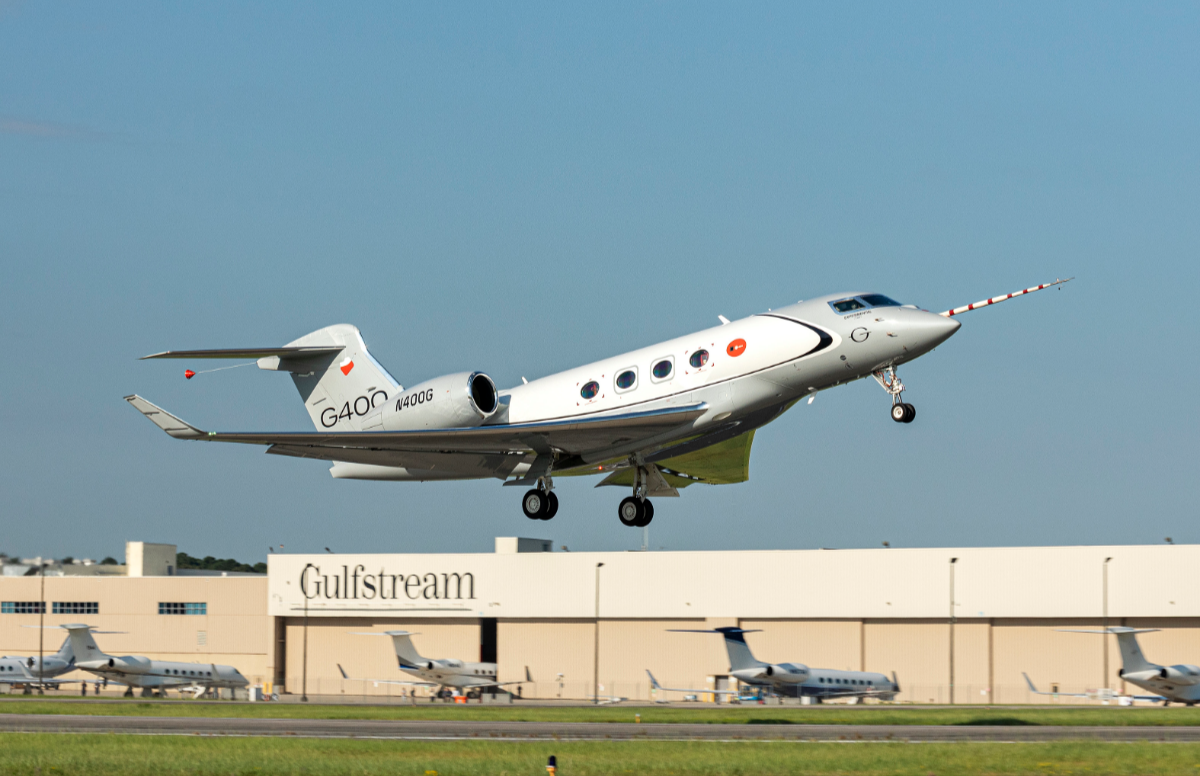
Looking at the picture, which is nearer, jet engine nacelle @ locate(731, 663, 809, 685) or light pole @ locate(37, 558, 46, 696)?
jet engine nacelle @ locate(731, 663, 809, 685)

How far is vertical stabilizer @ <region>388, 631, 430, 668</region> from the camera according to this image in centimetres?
6431

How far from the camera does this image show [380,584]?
70812 millimetres

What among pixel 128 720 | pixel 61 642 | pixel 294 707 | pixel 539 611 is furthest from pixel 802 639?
pixel 61 642

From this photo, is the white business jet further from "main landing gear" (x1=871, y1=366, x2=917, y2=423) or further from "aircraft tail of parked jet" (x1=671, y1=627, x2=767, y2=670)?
"main landing gear" (x1=871, y1=366, x2=917, y2=423)

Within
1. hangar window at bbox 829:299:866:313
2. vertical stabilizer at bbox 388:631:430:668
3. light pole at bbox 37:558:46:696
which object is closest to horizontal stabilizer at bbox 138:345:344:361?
hangar window at bbox 829:299:866:313

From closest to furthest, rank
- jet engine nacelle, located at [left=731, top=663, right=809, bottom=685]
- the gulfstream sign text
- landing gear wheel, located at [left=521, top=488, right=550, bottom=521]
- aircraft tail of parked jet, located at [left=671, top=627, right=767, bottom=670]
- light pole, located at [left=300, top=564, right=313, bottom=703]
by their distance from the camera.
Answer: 1. landing gear wheel, located at [left=521, top=488, right=550, bottom=521]
2. jet engine nacelle, located at [left=731, top=663, right=809, bottom=685]
3. aircraft tail of parked jet, located at [left=671, top=627, right=767, bottom=670]
4. the gulfstream sign text
5. light pole, located at [left=300, top=564, right=313, bottom=703]

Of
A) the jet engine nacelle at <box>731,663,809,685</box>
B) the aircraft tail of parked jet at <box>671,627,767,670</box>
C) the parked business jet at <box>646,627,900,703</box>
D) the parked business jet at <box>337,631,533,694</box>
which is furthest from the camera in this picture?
the parked business jet at <box>337,631,533,694</box>

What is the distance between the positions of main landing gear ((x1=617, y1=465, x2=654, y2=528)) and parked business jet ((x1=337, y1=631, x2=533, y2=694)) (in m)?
35.7

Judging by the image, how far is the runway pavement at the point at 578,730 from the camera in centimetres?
3500

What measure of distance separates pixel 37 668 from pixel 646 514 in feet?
168

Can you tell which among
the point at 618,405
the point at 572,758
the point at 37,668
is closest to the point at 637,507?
the point at 618,405

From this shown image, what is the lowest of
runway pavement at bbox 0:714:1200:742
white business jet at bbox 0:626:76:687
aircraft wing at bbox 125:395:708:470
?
white business jet at bbox 0:626:76:687

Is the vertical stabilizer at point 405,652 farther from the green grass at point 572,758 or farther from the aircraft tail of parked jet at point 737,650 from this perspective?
the green grass at point 572,758

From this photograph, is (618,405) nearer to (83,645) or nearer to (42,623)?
(83,645)
